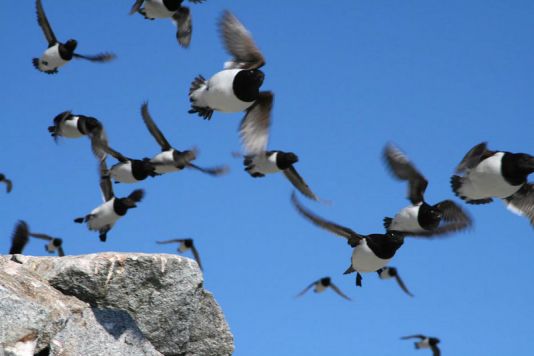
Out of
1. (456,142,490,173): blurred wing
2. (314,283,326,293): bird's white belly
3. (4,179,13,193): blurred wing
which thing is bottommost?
(456,142,490,173): blurred wing

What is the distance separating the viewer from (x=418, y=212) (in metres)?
11.3

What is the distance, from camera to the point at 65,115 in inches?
624

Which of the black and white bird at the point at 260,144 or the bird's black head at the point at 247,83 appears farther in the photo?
the black and white bird at the point at 260,144

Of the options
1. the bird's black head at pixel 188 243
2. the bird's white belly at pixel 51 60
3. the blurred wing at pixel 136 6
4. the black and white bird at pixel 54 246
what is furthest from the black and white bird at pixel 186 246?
the blurred wing at pixel 136 6

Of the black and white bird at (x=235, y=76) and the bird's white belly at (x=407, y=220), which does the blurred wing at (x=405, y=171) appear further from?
the black and white bird at (x=235, y=76)

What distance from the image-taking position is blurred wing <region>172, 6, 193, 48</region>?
14492mm

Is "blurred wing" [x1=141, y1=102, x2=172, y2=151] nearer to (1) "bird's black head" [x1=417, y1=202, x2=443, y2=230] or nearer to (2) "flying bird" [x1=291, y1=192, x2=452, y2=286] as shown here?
(2) "flying bird" [x1=291, y1=192, x2=452, y2=286]

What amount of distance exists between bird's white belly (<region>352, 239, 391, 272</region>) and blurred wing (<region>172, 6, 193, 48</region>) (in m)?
5.41

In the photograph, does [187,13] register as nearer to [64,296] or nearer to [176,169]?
[176,169]

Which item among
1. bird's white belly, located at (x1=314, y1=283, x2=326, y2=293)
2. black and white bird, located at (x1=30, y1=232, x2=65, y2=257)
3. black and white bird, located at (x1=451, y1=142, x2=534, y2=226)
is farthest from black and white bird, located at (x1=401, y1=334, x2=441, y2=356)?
black and white bird, located at (x1=451, y1=142, x2=534, y2=226)

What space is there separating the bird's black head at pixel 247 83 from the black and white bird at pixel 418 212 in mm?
2420

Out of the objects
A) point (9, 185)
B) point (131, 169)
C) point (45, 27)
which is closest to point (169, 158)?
point (131, 169)

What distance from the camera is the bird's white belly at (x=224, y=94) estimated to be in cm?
1040

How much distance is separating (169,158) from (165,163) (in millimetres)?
107
